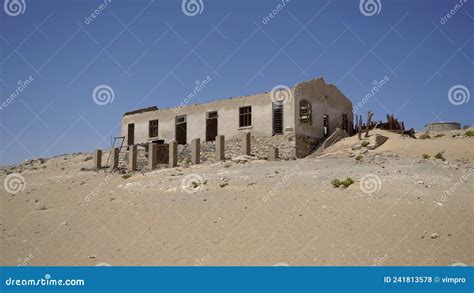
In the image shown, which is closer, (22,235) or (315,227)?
(315,227)

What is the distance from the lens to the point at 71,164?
115ft

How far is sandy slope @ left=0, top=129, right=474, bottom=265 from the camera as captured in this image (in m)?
9.75

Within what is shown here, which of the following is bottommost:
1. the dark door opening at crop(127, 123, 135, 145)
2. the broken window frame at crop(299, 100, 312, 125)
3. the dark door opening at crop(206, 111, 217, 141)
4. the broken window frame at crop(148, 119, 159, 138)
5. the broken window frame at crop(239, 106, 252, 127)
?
the broken window frame at crop(299, 100, 312, 125)

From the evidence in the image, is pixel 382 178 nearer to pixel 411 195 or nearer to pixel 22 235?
pixel 411 195

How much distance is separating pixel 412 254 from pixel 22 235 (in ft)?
33.1

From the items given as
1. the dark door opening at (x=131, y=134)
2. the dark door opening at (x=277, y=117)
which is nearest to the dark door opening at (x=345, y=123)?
the dark door opening at (x=277, y=117)

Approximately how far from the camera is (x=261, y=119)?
2748cm

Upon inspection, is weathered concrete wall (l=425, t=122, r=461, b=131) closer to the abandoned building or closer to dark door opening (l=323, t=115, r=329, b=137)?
the abandoned building

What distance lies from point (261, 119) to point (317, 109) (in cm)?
427

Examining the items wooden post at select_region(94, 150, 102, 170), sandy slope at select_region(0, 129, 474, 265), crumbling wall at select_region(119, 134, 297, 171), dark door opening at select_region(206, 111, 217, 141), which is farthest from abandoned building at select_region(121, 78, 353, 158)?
sandy slope at select_region(0, 129, 474, 265)

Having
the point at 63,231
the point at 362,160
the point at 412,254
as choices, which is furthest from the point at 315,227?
the point at 362,160

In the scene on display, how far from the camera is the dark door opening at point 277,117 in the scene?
27.0m

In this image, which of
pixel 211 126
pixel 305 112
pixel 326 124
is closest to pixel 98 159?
pixel 211 126

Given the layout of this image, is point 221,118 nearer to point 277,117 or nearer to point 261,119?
point 261,119
